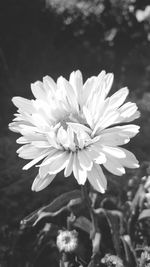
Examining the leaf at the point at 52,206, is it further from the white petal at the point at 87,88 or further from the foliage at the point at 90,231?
A: the white petal at the point at 87,88

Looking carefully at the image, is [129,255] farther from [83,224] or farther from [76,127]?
[76,127]

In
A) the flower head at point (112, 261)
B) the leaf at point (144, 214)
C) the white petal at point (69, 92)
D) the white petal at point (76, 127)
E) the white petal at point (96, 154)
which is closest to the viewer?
the white petal at point (96, 154)

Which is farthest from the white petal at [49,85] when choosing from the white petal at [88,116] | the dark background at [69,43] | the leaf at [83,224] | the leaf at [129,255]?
the dark background at [69,43]

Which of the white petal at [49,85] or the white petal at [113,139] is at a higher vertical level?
the white petal at [49,85]

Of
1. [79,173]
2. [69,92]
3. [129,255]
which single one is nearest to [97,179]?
[79,173]

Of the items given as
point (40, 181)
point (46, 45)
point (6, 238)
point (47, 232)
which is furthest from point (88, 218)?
point (46, 45)

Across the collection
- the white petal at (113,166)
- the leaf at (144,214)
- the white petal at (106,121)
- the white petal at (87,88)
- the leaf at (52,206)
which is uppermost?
the white petal at (87,88)

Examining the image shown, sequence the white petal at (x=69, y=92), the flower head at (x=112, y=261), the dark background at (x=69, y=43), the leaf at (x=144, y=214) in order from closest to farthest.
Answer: the white petal at (x=69, y=92) < the flower head at (x=112, y=261) < the leaf at (x=144, y=214) < the dark background at (x=69, y=43)
